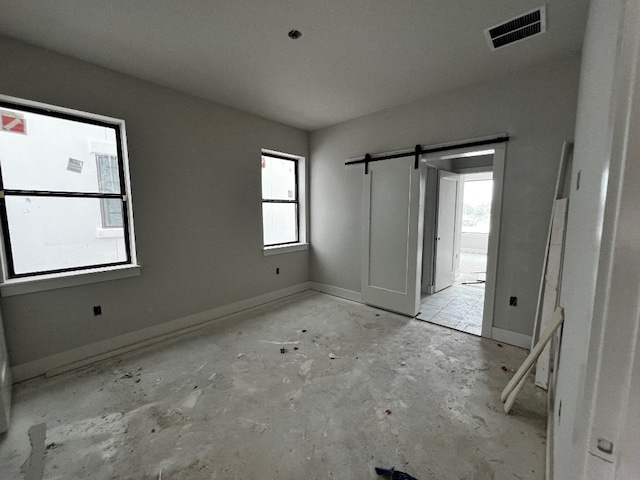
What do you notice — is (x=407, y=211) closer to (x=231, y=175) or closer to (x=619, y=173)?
(x=231, y=175)

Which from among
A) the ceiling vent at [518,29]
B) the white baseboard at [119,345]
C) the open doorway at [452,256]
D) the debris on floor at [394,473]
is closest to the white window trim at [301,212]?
the white baseboard at [119,345]

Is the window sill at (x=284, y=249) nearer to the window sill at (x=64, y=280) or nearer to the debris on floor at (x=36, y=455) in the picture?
the window sill at (x=64, y=280)

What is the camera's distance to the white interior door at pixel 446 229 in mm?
4285

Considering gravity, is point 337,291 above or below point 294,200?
below

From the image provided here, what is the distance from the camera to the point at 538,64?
94.1 inches

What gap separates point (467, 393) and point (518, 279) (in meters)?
1.33

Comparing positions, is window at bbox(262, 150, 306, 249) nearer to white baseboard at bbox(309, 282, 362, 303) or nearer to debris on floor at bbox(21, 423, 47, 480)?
white baseboard at bbox(309, 282, 362, 303)

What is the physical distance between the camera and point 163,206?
9.29 feet

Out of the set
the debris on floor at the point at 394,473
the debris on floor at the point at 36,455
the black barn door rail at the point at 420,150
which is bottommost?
the debris on floor at the point at 36,455

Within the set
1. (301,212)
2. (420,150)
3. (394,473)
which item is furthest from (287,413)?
(301,212)

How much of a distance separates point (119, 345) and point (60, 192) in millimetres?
1501

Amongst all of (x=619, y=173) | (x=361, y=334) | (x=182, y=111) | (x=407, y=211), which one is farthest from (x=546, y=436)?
(x=182, y=111)

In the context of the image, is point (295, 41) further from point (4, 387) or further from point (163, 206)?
point (4, 387)

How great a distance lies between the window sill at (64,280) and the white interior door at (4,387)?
30cm
